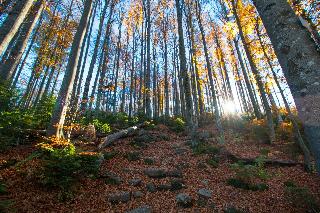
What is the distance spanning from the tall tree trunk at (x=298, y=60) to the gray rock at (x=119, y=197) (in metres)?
5.42

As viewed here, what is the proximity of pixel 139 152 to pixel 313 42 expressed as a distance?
9.03 m

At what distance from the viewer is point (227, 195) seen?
6965 millimetres

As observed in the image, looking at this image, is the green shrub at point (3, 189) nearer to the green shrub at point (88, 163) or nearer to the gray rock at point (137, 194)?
the green shrub at point (88, 163)

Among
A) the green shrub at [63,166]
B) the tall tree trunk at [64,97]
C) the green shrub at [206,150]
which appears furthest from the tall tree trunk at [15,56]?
the green shrub at [206,150]

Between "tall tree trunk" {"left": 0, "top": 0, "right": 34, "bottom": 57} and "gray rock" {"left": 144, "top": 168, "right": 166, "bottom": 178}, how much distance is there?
5.85 metres

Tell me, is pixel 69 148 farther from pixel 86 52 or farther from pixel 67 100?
pixel 86 52

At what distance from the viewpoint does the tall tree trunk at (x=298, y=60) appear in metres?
1.91

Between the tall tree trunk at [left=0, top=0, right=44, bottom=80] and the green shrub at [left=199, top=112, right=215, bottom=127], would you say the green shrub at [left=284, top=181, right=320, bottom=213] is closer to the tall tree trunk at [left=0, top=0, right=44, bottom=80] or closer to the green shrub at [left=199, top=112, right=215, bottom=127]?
the tall tree trunk at [left=0, top=0, right=44, bottom=80]

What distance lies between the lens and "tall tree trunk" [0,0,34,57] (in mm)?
5930

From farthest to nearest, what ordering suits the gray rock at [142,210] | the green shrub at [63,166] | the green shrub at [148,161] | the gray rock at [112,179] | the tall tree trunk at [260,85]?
the tall tree trunk at [260,85] < the green shrub at [148,161] < the gray rock at [112,179] < the green shrub at [63,166] < the gray rock at [142,210]

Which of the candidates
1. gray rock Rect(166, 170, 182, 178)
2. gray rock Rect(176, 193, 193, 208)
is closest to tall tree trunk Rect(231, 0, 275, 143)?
gray rock Rect(166, 170, 182, 178)

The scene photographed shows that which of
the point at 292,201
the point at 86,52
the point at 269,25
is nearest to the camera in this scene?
the point at 269,25

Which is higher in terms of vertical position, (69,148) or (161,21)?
(161,21)

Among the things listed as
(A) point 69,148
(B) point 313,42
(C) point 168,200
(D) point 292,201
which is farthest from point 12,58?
(D) point 292,201
